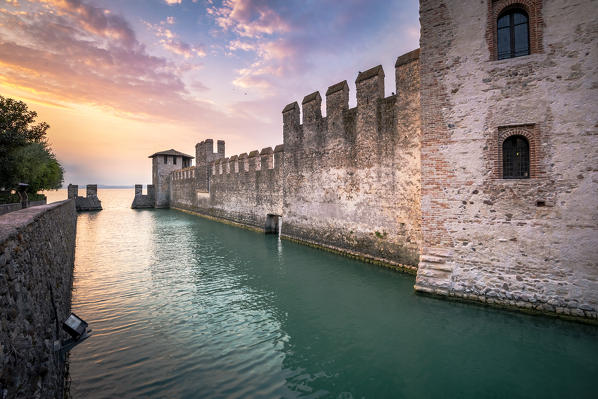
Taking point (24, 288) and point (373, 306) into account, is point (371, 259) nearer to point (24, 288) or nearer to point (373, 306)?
point (373, 306)

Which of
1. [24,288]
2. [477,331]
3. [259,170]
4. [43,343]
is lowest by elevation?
[477,331]

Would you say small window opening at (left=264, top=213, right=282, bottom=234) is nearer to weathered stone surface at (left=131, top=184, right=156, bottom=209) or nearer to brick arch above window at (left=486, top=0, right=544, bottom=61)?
brick arch above window at (left=486, top=0, right=544, bottom=61)

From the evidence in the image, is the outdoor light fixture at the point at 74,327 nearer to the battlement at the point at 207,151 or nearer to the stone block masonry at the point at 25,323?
the stone block masonry at the point at 25,323

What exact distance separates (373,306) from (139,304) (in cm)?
541

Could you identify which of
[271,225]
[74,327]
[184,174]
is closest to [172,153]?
[184,174]

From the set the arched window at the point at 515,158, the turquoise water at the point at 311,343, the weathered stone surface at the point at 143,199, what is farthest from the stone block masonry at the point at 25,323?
the weathered stone surface at the point at 143,199

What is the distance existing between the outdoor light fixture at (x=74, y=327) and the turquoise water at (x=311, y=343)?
26 cm

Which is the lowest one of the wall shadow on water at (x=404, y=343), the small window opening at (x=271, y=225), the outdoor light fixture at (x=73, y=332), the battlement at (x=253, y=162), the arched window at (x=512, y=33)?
the wall shadow on water at (x=404, y=343)

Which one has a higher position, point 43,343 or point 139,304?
point 43,343

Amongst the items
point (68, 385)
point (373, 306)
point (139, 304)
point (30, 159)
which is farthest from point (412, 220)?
point (30, 159)

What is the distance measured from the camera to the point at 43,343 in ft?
10.2

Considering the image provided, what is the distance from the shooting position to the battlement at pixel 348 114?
8625 mm

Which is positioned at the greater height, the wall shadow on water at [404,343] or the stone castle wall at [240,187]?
the stone castle wall at [240,187]

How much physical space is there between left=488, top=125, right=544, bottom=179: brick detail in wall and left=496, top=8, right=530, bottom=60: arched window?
1.67m
